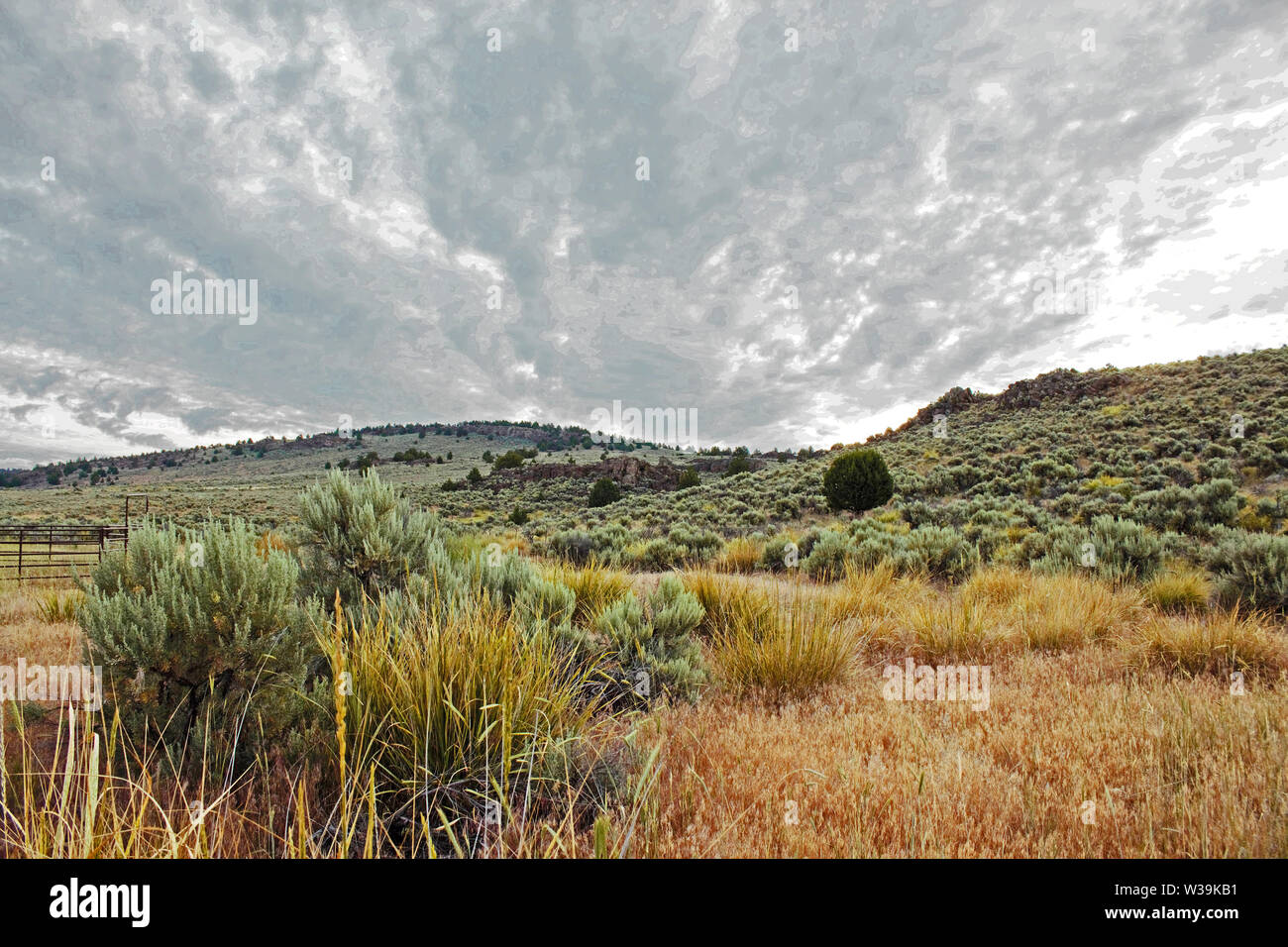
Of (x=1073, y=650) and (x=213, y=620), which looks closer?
(x=213, y=620)

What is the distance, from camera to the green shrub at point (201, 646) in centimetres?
249

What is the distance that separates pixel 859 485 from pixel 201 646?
2055 cm

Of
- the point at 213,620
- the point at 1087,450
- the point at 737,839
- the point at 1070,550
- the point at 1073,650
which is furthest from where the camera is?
the point at 1087,450

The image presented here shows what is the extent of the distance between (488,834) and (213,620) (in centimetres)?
176

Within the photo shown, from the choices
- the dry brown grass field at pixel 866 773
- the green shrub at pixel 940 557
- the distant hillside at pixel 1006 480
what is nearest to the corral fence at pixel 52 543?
the distant hillside at pixel 1006 480

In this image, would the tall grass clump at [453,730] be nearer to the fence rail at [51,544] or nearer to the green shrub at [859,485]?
the fence rail at [51,544]

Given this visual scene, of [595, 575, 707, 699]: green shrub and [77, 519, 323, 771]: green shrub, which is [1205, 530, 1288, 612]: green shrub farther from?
[77, 519, 323, 771]: green shrub

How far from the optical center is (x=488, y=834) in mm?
2092

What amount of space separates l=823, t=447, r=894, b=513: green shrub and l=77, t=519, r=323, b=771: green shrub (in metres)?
20.1

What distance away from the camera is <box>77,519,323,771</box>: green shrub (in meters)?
2.49

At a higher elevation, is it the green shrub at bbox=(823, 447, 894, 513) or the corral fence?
the green shrub at bbox=(823, 447, 894, 513)

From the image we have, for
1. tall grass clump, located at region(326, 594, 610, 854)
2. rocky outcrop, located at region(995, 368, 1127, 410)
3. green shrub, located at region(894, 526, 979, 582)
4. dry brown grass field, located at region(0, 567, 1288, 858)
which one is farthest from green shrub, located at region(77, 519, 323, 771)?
rocky outcrop, located at region(995, 368, 1127, 410)
